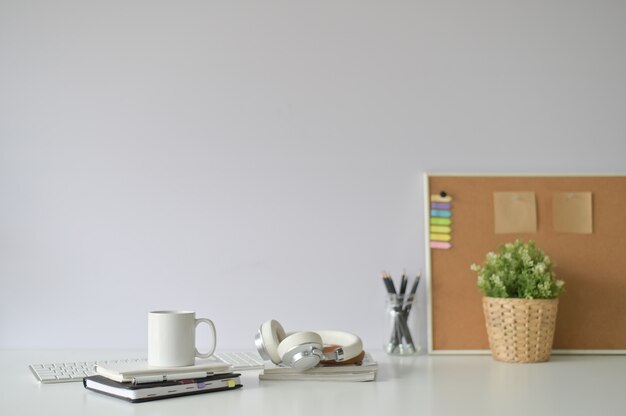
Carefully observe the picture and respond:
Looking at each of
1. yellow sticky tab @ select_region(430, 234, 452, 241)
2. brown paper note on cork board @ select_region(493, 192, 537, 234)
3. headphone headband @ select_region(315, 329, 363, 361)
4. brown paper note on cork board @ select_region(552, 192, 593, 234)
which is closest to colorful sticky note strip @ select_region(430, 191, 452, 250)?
yellow sticky tab @ select_region(430, 234, 452, 241)

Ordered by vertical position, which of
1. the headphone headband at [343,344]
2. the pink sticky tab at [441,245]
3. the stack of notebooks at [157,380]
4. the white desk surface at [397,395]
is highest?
the pink sticky tab at [441,245]

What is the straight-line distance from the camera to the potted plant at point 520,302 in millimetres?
1633

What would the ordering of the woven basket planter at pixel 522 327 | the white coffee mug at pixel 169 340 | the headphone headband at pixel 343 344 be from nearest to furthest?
the white coffee mug at pixel 169 340, the headphone headband at pixel 343 344, the woven basket planter at pixel 522 327

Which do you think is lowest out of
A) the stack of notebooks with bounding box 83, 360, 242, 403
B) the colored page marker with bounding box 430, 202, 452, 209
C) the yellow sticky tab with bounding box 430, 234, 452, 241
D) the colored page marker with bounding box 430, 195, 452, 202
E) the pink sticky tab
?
the stack of notebooks with bounding box 83, 360, 242, 403

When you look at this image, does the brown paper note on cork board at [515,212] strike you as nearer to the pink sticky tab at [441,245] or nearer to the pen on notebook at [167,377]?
the pink sticky tab at [441,245]

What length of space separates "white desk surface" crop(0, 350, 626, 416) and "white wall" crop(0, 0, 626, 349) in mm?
310

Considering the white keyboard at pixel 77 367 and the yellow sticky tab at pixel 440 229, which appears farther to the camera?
the yellow sticky tab at pixel 440 229

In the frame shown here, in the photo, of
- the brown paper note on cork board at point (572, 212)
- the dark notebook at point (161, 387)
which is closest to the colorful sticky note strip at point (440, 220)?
the brown paper note on cork board at point (572, 212)

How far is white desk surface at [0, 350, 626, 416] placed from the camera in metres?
1.16

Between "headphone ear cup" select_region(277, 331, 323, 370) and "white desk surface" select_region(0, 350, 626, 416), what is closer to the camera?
"white desk surface" select_region(0, 350, 626, 416)

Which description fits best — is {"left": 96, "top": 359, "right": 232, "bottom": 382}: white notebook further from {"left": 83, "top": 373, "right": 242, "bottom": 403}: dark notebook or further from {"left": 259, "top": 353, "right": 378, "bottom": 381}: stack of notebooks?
{"left": 259, "top": 353, "right": 378, "bottom": 381}: stack of notebooks

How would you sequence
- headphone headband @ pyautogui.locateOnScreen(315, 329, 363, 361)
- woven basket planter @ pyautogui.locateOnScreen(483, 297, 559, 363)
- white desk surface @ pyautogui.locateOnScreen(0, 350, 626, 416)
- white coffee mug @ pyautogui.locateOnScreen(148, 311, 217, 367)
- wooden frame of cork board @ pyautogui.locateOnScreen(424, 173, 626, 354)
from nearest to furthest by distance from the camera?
1. white desk surface @ pyautogui.locateOnScreen(0, 350, 626, 416)
2. white coffee mug @ pyautogui.locateOnScreen(148, 311, 217, 367)
3. headphone headband @ pyautogui.locateOnScreen(315, 329, 363, 361)
4. woven basket planter @ pyautogui.locateOnScreen(483, 297, 559, 363)
5. wooden frame of cork board @ pyautogui.locateOnScreen(424, 173, 626, 354)

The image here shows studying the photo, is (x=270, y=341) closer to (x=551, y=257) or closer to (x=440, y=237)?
(x=440, y=237)

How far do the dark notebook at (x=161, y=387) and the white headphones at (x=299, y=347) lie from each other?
10 centimetres
